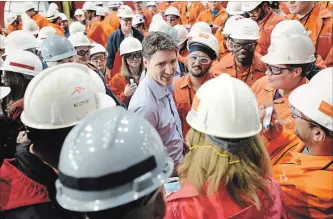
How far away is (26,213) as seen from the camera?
1.49 metres

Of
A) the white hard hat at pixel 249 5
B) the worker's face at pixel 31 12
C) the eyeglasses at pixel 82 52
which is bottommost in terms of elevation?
the worker's face at pixel 31 12

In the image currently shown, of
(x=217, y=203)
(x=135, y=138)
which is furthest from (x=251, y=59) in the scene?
(x=135, y=138)

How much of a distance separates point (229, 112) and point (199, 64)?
196 cm

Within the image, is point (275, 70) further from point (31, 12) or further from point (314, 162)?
point (31, 12)

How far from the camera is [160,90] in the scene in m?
2.86

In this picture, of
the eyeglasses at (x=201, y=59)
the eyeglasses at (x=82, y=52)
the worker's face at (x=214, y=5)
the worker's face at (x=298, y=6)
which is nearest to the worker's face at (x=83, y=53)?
the eyeglasses at (x=82, y=52)

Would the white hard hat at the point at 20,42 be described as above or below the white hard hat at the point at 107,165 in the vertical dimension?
below

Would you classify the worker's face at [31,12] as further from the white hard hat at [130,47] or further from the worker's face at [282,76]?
the worker's face at [282,76]

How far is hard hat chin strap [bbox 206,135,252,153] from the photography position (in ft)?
5.50

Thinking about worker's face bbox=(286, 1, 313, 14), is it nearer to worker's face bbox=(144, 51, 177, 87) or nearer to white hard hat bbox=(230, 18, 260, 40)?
white hard hat bbox=(230, 18, 260, 40)

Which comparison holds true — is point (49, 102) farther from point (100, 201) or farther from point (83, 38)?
point (83, 38)

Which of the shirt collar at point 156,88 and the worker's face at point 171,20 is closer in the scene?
the shirt collar at point 156,88

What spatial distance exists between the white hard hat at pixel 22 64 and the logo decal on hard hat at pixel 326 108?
2.28m

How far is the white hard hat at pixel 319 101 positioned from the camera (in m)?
1.83
